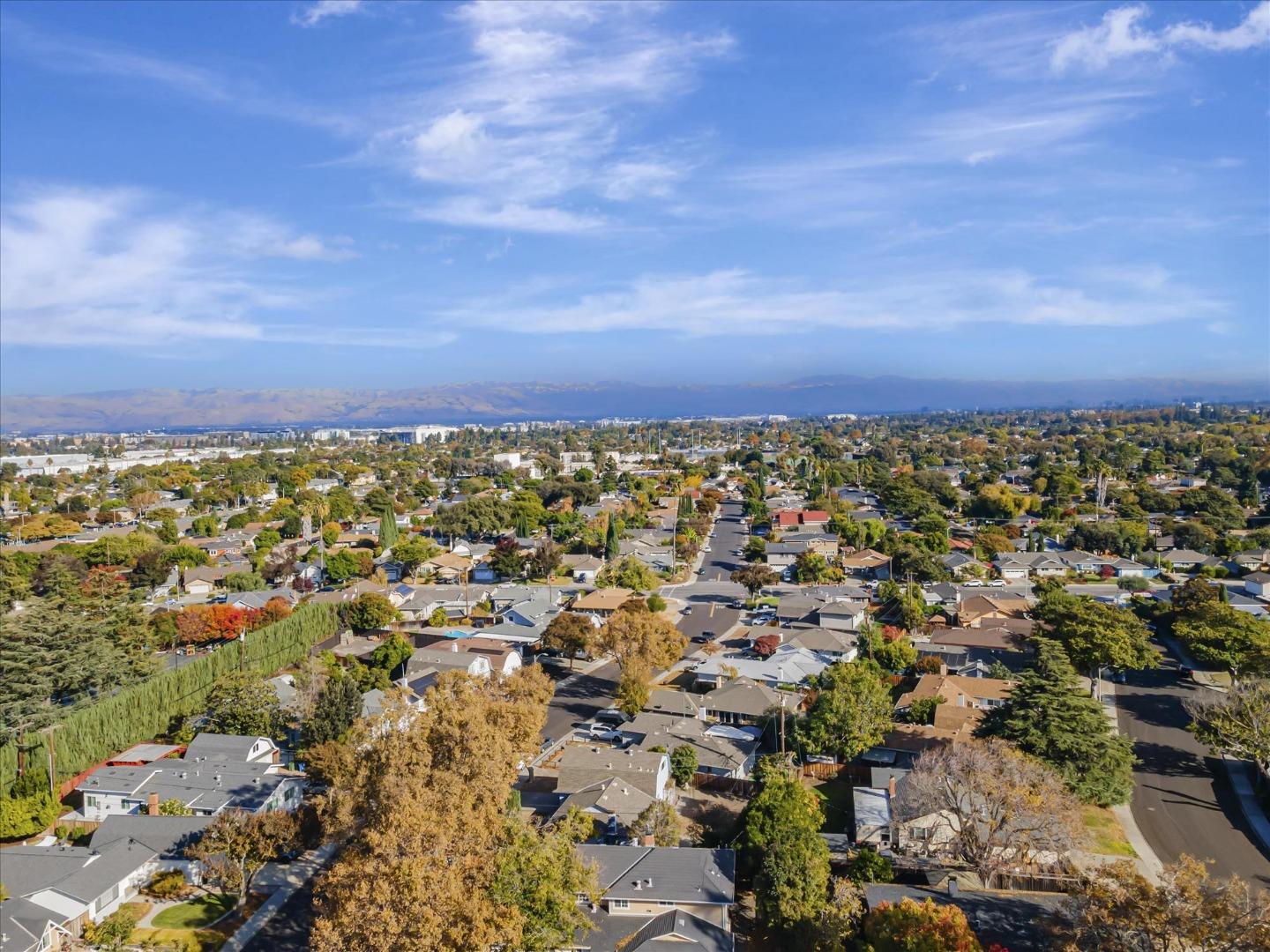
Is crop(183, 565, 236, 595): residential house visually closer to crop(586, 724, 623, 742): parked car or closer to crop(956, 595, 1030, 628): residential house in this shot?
crop(586, 724, 623, 742): parked car

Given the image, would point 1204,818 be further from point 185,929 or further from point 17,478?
point 17,478

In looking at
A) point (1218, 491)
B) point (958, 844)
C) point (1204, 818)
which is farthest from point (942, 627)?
point (1218, 491)

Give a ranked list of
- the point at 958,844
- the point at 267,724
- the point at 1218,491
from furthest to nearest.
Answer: the point at 1218,491, the point at 267,724, the point at 958,844

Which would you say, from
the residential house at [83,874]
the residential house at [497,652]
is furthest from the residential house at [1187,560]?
the residential house at [83,874]

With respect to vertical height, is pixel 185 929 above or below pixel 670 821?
below

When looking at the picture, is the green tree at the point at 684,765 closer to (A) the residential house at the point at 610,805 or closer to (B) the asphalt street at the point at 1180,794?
(A) the residential house at the point at 610,805

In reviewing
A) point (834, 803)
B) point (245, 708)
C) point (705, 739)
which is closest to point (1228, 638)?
point (834, 803)
